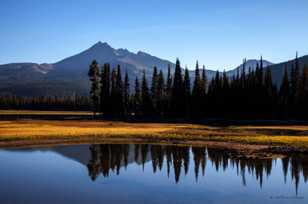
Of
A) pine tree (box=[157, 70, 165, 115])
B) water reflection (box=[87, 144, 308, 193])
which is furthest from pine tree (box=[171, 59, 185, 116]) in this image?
water reflection (box=[87, 144, 308, 193])

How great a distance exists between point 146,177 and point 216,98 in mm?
72620

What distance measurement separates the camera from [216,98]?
3893 inches

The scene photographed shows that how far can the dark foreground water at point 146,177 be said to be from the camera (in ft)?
72.2

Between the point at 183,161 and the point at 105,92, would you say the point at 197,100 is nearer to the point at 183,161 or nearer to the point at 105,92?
the point at 105,92

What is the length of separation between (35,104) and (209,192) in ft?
613

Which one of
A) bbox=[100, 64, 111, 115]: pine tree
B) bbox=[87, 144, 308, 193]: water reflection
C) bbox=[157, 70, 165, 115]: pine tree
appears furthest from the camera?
bbox=[100, 64, 111, 115]: pine tree

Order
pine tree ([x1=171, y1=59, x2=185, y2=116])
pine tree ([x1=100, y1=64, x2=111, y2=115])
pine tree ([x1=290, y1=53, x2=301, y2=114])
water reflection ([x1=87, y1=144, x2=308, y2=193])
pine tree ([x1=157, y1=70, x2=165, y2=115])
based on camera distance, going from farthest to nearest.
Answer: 1. pine tree ([x1=100, y1=64, x2=111, y2=115])
2. pine tree ([x1=157, y1=70, x2=165, y2=115])
3. pine tree ([x1=171, y1=59, x2=185, y2=116])
4. pine tree ([x1=290, y1=53, x2=301, y2=114])
5. water reflection ([x1=87, y1=144, x2=308, y2=193])

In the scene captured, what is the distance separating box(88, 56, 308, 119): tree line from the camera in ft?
304

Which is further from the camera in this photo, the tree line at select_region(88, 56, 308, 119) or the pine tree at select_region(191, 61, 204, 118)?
the pine tree at select_region(191, 61, 204, 118)

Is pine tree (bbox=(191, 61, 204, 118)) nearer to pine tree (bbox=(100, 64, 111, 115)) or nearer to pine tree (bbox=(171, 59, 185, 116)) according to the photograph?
pine tree (bbox=(171, 59, 185, 116))

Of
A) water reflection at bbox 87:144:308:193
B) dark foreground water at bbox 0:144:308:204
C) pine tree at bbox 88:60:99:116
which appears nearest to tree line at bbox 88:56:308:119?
pine tree at bbox 88:60:99:116

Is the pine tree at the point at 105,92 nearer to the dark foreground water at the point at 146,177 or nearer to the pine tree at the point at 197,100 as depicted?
the pine tree at the point at 197,100

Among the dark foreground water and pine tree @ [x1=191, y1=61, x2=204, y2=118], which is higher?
pine tree @ [x1=191, y1=61, x2=204, y2=118]

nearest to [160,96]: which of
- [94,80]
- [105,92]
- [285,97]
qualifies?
[105,92]
